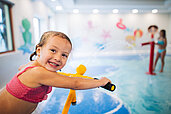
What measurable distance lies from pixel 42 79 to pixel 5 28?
268 cm

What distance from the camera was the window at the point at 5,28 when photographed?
2717 mm

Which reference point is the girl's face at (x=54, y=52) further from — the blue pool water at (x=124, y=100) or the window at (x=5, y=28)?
the window at (x=5, y=28)

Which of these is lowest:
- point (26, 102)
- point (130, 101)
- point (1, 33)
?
point (130, 101)

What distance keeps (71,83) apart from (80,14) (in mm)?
7198

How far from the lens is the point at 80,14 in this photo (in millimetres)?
7457

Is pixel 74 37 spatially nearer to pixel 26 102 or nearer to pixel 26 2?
pixel 26 2

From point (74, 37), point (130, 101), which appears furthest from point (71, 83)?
point (74, 37)

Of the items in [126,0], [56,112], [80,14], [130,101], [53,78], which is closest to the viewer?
[53,78]

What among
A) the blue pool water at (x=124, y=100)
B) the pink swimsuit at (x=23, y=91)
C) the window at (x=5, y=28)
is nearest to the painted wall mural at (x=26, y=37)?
the window at (x=5, y=28)

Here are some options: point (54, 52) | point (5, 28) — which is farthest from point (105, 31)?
point (54, 52)

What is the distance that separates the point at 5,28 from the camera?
2814 millimetres

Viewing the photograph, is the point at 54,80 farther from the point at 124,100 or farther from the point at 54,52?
the point at 124,100

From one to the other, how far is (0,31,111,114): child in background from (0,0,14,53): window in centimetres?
235

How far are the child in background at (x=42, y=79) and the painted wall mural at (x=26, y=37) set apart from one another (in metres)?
2.82
